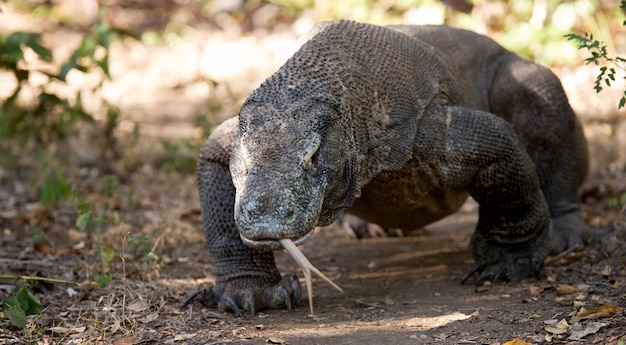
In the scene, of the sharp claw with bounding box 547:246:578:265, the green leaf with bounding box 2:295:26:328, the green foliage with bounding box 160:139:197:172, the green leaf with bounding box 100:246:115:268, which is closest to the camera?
the green leaf with bounding box 2:295:26:328

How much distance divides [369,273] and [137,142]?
3.55 meters

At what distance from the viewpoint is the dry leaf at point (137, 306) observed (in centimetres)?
396

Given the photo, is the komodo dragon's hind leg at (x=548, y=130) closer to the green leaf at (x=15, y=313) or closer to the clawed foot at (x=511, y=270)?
the clawed foot at (x=511, y=270)

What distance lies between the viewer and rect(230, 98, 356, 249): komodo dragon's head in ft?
10.1

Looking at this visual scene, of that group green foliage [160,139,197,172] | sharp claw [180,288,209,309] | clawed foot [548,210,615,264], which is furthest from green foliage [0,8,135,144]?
clawed foot [548,210,615,264]

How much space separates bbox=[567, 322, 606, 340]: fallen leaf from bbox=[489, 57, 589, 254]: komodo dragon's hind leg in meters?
1.68

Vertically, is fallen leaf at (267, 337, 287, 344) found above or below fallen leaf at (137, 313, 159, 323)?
below

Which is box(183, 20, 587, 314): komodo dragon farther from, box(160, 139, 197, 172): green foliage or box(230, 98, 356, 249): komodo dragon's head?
box(160, 139, 197, 172): green foliage

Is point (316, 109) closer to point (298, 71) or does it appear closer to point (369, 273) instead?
point (298, 71)

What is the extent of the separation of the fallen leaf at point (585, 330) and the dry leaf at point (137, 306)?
187 cm

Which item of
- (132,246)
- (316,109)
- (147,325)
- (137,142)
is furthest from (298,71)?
(137,142)

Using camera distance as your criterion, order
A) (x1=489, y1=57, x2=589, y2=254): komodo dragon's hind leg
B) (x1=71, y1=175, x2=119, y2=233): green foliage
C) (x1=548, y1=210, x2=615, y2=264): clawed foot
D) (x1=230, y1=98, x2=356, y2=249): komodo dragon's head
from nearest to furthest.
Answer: (x1=230, y1=98, x2=356, y2=249): komodo dragon's head
(x1=71, y1=175, x2=119, y2=233): green foliage
(x1=548, y1=210, x2=615, y2=264): clawed foot
(x1=489, y1=57, x2=589, y2=254): komodo dragon's hind leg

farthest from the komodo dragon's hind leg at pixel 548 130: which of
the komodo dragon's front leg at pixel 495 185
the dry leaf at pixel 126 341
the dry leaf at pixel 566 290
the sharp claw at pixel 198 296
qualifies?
the dry leaf at pixel 126 341

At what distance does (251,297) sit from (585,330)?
4.92 feet
